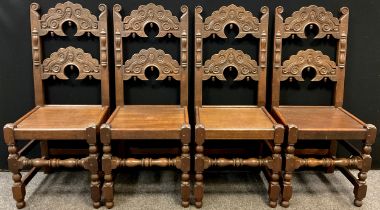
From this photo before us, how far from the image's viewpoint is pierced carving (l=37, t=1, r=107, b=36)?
252 cm

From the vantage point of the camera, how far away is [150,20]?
2.53 meters

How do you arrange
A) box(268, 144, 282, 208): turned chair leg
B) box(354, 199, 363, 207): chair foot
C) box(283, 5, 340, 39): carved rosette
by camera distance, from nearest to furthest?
box(268, 144, 282, 208): turned chair leg, box(354, 199, 363, 207): chair foot, box(283, 5, 340, 39): carved rosette

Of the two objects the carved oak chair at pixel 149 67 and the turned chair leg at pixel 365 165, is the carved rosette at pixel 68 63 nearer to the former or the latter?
the carved oak chair at pixel 149 67

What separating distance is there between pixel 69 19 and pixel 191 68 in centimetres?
82

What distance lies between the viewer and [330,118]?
2455 mm

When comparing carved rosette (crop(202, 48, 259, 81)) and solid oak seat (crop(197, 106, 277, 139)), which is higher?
carved rosette (crop(202, 48, 259, 81))

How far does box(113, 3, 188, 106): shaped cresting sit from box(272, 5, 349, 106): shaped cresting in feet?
1.90

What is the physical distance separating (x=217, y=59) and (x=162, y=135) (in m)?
0.65

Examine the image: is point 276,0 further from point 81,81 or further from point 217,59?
point 81,81

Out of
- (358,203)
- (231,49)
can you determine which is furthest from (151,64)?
(358,203)

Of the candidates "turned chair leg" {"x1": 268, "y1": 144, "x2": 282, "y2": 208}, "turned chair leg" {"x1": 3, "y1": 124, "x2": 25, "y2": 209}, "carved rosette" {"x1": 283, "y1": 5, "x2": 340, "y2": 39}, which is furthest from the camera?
"carved rosette" {"x1": 283, "y1": 5, "x2": 340, "y2": 39}

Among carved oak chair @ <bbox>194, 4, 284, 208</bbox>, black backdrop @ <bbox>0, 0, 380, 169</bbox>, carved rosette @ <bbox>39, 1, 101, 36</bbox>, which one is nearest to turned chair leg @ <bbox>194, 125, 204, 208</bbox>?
carved oak chair @ <bbox>194, 4, 284, 208</bbox>

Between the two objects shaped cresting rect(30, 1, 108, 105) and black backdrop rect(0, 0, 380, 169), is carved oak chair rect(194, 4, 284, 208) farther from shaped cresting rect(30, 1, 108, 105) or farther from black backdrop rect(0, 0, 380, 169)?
shaped cresting rect(30, 1, 108, 105)

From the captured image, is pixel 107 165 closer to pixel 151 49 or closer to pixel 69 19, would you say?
pixel 151 49
